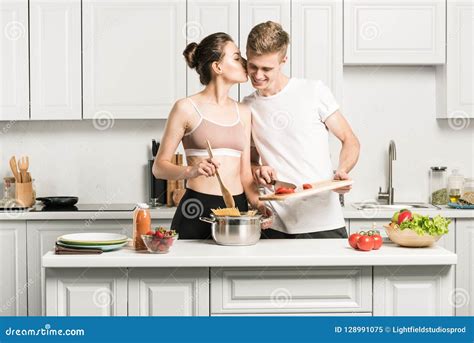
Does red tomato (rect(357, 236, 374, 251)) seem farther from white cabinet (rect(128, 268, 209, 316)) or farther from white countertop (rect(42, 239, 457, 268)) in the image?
white cabinet (rect(128, 268, 209, 316))

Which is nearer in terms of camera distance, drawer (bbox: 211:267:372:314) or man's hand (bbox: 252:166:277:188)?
drawer (bbox: 211:267:372:314)

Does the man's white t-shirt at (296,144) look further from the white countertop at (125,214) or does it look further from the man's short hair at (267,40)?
the white countertop at (125,214)

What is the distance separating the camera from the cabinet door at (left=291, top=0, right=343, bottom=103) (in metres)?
4.21

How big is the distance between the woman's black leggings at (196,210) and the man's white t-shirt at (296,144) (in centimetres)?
23

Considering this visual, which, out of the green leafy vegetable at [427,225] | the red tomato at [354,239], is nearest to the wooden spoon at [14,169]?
the red tomato at [354,239]

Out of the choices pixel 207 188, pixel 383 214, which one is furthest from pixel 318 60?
pixel 207 188

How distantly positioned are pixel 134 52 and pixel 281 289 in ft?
7.08

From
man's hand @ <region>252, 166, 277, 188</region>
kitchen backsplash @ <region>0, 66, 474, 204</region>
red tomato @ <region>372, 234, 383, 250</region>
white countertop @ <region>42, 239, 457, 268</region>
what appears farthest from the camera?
kitchen backsplash @ <region>0, 66, 474, 204</region>

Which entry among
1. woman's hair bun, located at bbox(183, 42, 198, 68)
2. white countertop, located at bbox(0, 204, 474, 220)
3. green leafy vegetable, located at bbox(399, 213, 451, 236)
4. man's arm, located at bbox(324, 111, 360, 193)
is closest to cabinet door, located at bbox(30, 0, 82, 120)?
white countertop, located at bbox(0, 204, 474, 220)

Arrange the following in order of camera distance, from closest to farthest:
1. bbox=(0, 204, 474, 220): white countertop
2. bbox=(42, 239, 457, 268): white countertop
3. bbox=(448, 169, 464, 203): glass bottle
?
1. bbox=(42, 239, 457, 268): white countertop
2. bbox=(0, 204, 474, 220): white countertop
3. bbox=(448, 169, 464, 203): glass bottle

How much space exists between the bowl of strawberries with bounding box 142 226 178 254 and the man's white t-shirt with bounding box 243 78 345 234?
71 cm

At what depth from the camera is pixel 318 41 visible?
421 centimetres

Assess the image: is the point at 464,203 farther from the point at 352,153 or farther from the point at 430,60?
the point at 352,153
